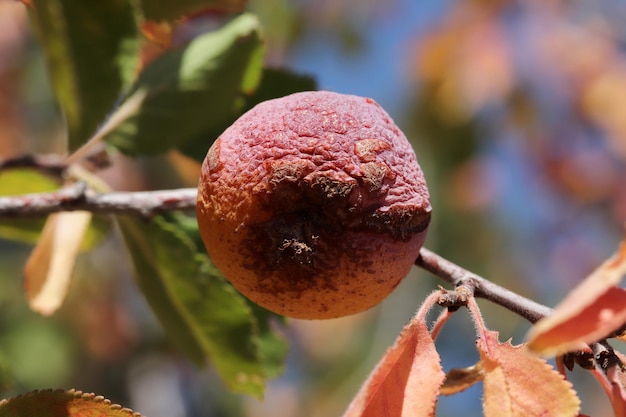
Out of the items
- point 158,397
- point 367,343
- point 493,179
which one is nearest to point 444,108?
point 493,179

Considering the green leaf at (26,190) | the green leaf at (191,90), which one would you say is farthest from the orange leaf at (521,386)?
the green leaf at (26,190)

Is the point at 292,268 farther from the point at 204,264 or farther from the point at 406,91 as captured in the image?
the point at 406,91

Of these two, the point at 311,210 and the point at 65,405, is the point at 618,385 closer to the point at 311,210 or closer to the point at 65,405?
the point at 311,210

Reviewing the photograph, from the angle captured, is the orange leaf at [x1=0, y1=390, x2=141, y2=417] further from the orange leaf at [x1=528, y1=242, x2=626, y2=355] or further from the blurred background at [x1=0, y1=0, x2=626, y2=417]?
the blurred background at [x1=0, y1=0, x2=626, y2=417]

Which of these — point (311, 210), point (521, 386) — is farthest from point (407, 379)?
point (311, 210)

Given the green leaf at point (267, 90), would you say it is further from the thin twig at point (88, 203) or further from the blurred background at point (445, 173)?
the blurred background at point (445, 173)

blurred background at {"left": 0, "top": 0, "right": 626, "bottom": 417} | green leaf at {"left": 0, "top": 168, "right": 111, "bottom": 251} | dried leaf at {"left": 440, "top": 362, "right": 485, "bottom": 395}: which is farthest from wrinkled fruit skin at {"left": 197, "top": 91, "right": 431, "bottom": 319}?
blurred background at {"left": 0, "top": 0, "right": 626, "bottom": 417}
